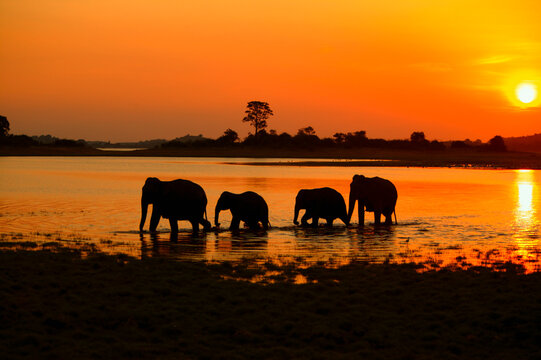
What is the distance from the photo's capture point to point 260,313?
1062 centimetres

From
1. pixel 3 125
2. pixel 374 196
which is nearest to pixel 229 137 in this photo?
pixel 3 125

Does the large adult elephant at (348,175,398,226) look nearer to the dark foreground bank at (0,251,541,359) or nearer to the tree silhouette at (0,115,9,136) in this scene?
the dark foreground bank at (0,251,541,359)

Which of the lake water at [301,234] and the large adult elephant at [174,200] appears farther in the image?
the large adult elephant at [174,200]

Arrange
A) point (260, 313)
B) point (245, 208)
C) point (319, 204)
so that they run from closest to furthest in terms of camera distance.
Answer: point (260, 313) → point (245, 208) → point (319, 204)

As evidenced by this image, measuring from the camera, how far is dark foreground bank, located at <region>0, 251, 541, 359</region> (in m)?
9.05

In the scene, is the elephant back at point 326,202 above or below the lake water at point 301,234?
above

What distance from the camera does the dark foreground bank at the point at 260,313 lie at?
29.7 ft

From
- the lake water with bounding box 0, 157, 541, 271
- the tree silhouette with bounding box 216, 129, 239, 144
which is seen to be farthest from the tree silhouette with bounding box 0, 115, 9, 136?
the lake water with bounding box 0, 157, 541, 271

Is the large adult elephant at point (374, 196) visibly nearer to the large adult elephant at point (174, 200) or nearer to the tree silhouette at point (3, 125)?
the large adult elephant at point (174, 200)

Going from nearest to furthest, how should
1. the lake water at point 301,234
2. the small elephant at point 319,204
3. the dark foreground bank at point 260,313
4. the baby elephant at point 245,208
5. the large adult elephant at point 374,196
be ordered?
the dark foreground bank at point 260,313, the lake water at point 301,234, the baby elephant at point 245,208, the small elephant at point 319,204, the large adult elephant at point 374,196

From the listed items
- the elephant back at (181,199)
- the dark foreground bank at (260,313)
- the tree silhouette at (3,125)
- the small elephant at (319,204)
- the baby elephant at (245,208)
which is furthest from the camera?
the tree silhouette at (3,125)

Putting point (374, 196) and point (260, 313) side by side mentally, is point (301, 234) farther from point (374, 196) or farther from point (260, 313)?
point (260, 313)

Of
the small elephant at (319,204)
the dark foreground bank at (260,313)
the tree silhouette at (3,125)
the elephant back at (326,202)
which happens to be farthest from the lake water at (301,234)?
the tree silhouette at (3,125)

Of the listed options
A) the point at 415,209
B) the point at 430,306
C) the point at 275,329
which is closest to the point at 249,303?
the point at 275,329
